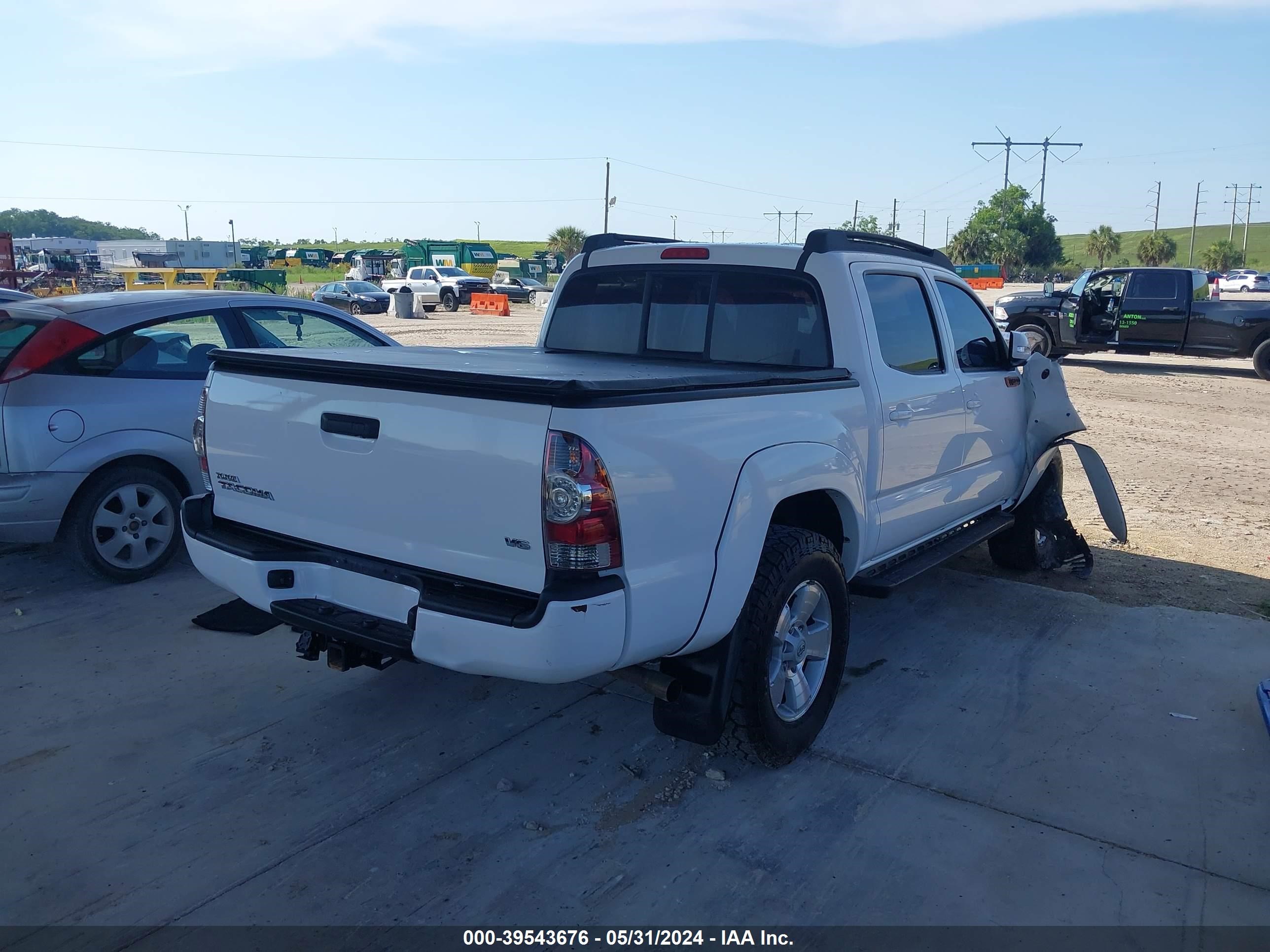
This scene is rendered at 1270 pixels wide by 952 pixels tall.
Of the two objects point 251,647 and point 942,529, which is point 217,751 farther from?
point 942,529

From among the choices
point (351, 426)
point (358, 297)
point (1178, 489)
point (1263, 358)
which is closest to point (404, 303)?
point (358, 297)

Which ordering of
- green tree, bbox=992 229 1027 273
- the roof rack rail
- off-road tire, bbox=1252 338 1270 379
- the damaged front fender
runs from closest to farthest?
the roof rack rail < the damaged front fender < off-road tire, bbox=1252 338 1270 379 < green tree, bbox=992 229 1027 273

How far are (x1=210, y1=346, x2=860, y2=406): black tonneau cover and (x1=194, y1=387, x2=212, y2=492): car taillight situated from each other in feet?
0.60

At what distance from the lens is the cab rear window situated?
4.57 metres

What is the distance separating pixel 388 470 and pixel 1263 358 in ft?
64.3

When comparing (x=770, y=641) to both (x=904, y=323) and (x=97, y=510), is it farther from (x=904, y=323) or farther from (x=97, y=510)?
(x=97, y=510)

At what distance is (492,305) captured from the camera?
127 feet

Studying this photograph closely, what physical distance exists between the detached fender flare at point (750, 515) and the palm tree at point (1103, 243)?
12370 centimetres

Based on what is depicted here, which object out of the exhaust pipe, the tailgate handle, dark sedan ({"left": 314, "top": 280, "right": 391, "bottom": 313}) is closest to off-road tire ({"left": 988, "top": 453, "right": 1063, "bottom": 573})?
the exhaust pipe

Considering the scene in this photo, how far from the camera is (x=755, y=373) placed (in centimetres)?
399

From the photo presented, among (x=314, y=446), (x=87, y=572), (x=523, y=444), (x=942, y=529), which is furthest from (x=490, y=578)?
(x=87, y=572)

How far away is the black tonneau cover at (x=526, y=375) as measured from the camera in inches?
118

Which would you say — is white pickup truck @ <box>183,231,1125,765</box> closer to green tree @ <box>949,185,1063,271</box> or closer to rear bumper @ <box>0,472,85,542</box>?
rear bumper @ <box>0,472,85,542</box>

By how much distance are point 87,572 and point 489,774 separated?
3.39 m
